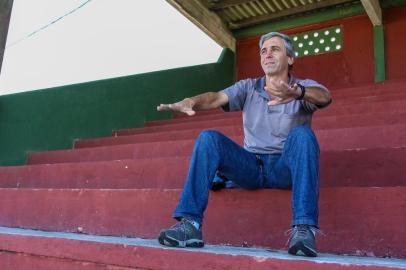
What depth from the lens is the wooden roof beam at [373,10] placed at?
13.7 ft

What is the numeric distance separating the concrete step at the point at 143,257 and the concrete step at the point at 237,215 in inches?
3.5

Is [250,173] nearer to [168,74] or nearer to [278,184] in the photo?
[278,184]

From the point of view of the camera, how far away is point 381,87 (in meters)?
3.55

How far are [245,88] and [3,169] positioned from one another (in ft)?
5.86

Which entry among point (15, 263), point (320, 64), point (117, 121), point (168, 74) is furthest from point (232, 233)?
point (320, 64)

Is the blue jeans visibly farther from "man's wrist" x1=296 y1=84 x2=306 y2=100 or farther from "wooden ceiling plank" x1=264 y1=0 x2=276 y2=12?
"wooden ceiling plank" x1=264 y1=0 x2=276 y2=12

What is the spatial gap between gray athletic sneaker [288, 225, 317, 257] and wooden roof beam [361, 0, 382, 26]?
11.2 ft

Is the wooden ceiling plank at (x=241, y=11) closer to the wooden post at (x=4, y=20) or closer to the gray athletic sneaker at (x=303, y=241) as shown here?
the wooden post at (x=4, y=20)

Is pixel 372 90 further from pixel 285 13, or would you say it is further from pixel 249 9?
pixel 249 9

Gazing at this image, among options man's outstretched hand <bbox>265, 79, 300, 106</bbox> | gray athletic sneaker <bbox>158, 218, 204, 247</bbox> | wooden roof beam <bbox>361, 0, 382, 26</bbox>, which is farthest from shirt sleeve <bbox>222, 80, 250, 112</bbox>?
wooden roof beam <bbox>361, 0, 382, 26</bbox>

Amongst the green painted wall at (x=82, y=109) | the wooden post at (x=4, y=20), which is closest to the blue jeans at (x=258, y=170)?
the wooden post at (x=4, y=20)

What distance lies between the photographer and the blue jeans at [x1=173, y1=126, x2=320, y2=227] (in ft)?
4.30

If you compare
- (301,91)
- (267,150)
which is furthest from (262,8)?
(301,91)

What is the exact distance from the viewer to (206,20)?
505 centimetres
